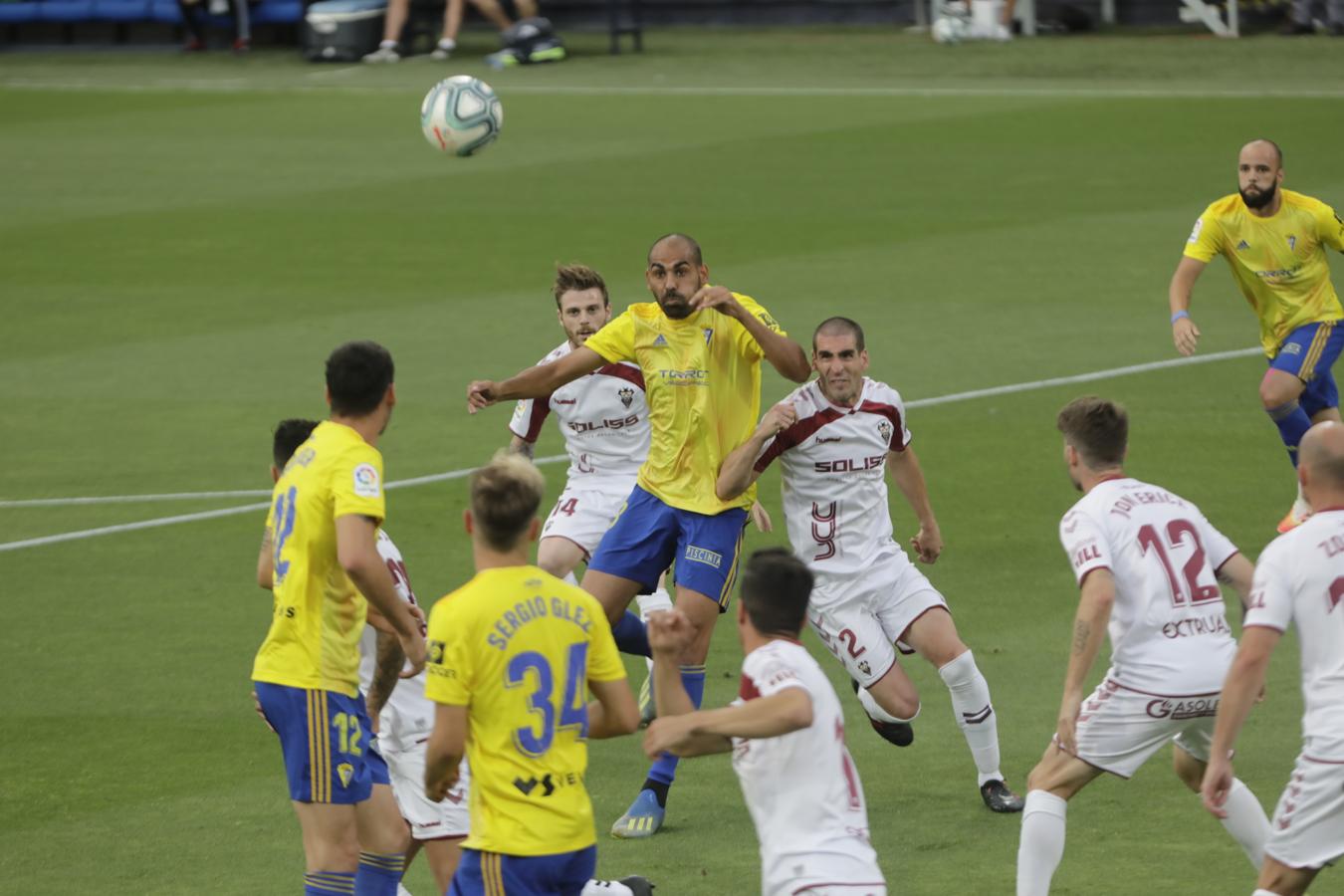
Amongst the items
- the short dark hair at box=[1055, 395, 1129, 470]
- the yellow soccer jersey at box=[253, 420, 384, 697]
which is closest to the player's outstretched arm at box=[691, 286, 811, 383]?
the short dark hair at box=[1055, 395, 1129, 470]

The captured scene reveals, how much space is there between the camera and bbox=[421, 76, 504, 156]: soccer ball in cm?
1518

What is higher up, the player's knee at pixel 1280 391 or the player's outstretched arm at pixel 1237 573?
the player's outstretched arm at pixel 1237 573

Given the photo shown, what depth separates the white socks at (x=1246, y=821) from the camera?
7301mm

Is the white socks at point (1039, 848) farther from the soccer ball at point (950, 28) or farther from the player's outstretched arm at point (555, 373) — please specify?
the soccer ball at point (950, 28)

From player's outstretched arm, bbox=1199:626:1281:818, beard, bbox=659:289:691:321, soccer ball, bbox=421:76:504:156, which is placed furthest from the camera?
soccer ball, bbox=421:76:504:156

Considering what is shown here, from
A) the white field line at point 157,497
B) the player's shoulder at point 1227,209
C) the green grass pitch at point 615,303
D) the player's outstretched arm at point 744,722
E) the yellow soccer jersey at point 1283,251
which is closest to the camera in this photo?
the player's outstretched arm at point 744,722

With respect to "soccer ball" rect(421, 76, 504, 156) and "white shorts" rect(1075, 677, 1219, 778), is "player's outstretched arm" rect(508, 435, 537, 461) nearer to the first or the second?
"white shorts" rect(1075, 677, 1219, 778)

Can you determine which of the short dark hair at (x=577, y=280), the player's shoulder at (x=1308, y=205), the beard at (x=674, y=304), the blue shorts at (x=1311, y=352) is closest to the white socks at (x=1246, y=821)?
the beard at (x=674, y=304)

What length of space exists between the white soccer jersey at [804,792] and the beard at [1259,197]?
8.36m

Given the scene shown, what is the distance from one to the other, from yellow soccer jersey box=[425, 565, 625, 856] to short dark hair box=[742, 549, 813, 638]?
54cm

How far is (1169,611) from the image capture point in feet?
23.9

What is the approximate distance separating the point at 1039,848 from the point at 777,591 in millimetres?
1982

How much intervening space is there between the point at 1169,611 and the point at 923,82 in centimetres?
2560

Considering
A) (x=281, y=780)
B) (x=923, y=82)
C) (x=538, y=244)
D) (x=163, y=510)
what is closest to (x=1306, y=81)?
(x=923, y=82)
